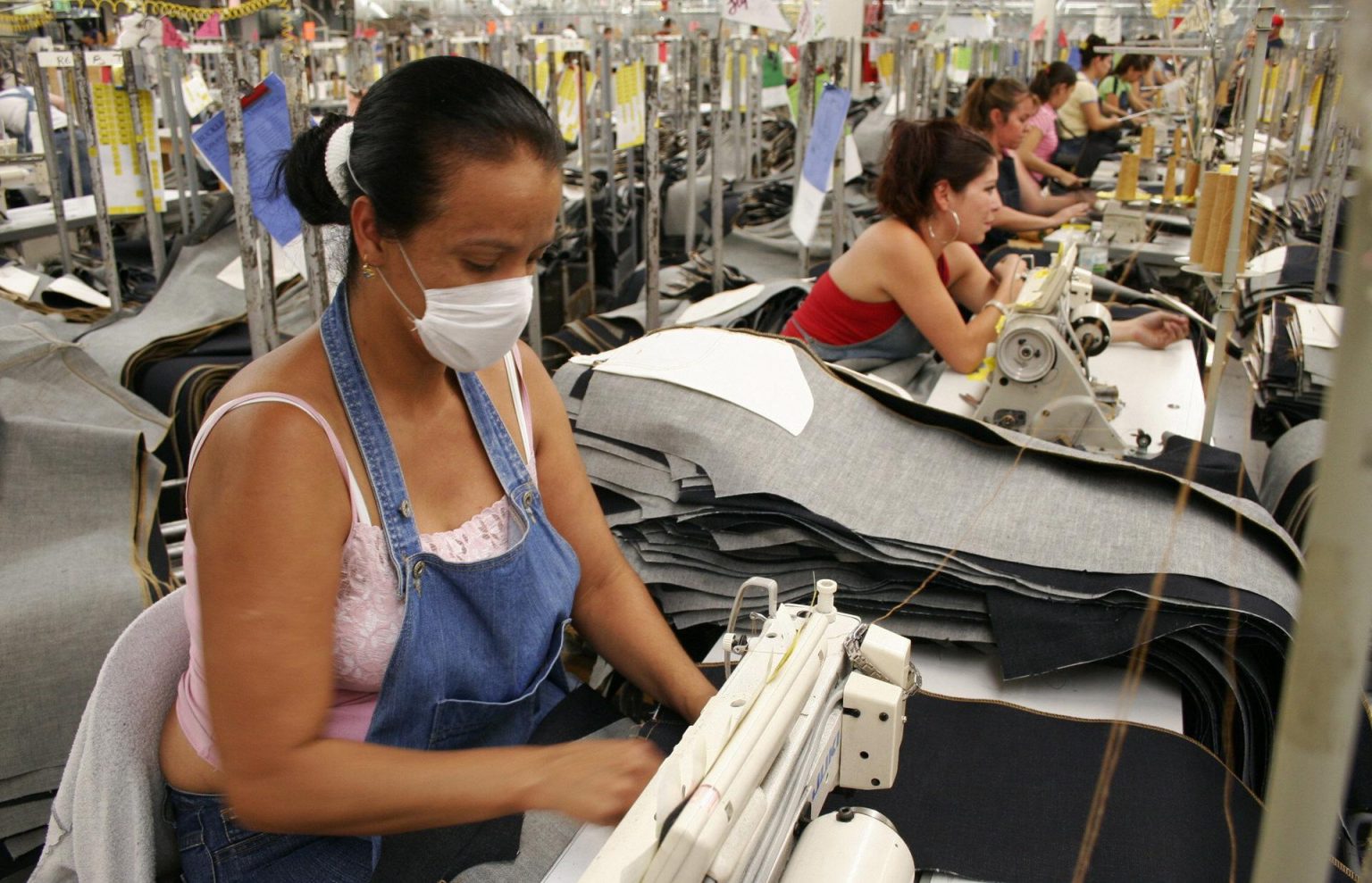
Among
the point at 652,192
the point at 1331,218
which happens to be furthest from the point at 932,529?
the point at 1331,218

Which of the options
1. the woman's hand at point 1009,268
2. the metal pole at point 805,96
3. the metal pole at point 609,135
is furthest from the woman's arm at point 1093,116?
the woman's hand at point 1009,268

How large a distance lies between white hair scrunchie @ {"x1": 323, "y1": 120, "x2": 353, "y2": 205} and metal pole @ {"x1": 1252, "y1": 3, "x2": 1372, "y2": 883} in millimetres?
939

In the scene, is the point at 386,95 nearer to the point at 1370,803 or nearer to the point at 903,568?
the point at 903,568

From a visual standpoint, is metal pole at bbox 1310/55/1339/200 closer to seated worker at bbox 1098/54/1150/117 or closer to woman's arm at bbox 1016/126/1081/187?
woman's arm at bbox 1016/126/1081/187

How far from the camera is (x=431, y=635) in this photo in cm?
106

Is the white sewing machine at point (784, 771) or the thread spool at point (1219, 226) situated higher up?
the thread spool at point (1219, 226)

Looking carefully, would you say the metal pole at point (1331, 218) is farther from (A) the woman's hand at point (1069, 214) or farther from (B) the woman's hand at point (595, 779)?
(B) the woman's hand at point (595, 779)

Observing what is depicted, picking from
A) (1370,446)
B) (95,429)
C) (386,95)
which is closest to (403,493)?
(386,95)

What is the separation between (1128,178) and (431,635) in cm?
375

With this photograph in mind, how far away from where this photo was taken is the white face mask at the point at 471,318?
1060 mm

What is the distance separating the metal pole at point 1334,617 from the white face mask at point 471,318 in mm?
841

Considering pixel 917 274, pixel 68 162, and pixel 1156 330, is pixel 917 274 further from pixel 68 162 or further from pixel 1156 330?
pixel 68 162

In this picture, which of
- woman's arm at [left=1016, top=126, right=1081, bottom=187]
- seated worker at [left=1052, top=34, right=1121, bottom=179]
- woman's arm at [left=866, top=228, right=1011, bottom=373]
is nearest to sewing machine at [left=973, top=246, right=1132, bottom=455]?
woman's arm at [left=866, top=228, right=1011, bottom=373]

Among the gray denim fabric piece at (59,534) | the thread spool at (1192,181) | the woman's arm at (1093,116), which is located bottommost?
the gray denim fabric piece at (59,534)
